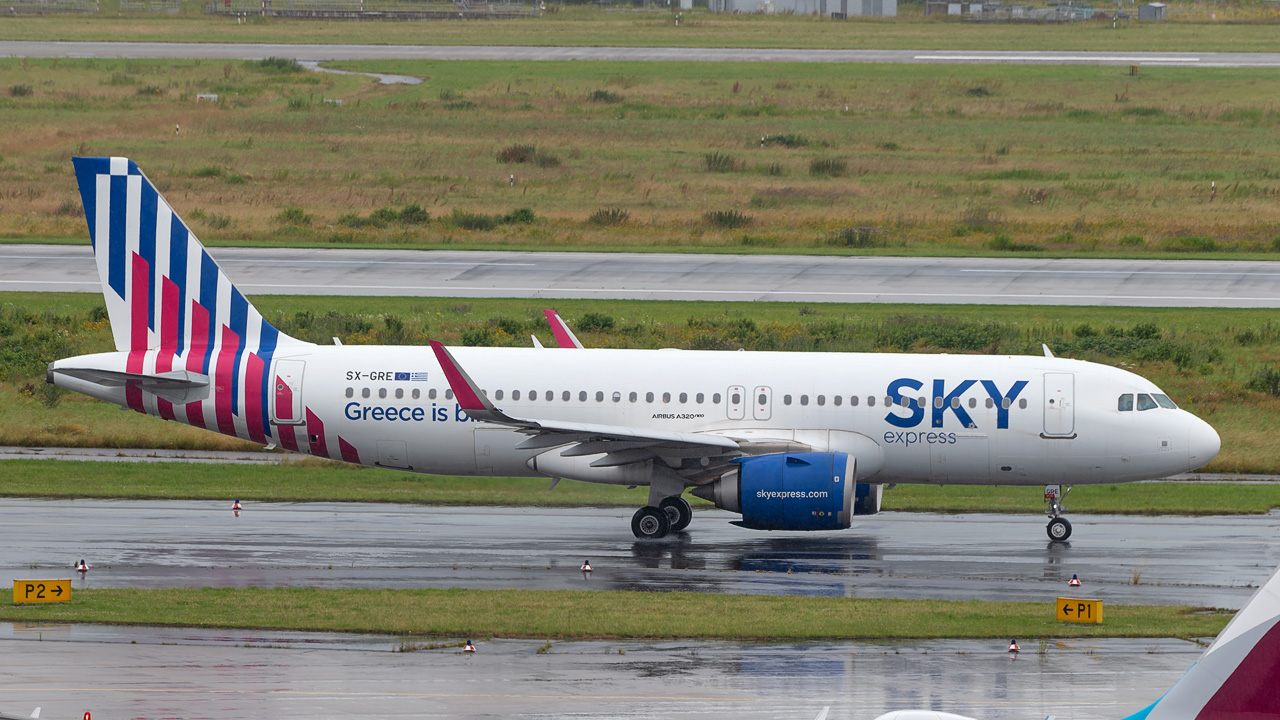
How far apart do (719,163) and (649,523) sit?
57833mm

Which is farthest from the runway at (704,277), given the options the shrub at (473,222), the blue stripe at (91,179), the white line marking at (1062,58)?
the white line marking at (1062,58)

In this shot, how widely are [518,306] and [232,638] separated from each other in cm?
2970

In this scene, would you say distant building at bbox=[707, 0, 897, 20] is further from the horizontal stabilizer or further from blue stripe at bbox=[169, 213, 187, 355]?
the horizontal stabilizer

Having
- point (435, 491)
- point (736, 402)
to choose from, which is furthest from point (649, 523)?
point (435, 491)

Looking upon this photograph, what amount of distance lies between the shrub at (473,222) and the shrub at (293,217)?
694 centimetres

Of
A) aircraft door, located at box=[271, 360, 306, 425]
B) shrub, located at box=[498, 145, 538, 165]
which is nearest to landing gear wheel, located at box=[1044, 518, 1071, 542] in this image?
aircraft door, located at box=[271, 360, 306, 425]

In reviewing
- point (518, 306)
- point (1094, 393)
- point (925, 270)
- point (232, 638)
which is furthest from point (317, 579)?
point (925, 270)

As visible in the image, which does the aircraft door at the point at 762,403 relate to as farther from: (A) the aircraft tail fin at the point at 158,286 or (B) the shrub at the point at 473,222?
(B) the shrub at the point at 473,222

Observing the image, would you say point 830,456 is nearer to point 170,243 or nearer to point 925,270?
point 170,243

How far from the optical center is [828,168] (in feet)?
277

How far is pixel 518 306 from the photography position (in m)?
51.5

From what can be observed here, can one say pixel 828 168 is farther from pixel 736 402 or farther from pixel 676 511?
pixel 676 511

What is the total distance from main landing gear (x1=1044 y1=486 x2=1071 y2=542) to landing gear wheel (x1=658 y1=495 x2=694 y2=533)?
7674mm

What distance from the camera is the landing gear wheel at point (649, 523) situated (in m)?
30.3
